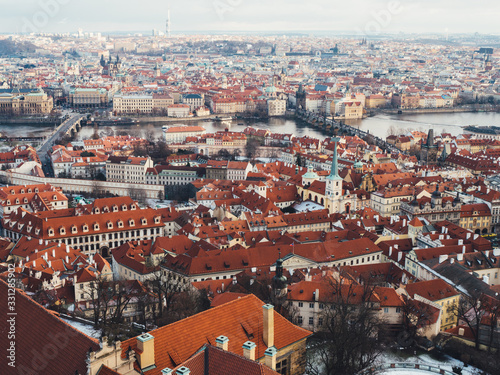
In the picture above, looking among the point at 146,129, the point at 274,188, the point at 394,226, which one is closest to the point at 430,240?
the point at 394,226

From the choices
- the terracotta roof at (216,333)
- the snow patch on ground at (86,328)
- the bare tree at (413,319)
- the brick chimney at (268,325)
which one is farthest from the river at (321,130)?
the brick chimney at (268,325)

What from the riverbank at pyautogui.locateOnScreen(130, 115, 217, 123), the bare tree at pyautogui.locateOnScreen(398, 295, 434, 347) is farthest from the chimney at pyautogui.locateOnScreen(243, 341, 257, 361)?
the riverbank at pyautogui.locateOnScreen(130, 115, 217, 123)

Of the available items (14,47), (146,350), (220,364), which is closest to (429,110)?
(146,350)

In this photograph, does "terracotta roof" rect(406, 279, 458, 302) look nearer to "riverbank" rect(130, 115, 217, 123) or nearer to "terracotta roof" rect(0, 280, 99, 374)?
"terracotta roof" rect(0, 280, 99, 374)

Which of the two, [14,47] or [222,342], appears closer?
[222,342]

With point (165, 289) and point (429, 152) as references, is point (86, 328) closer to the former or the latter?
point (165, 289)

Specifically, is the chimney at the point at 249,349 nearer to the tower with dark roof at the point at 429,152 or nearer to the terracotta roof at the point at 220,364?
the terracotta roof at the point at 220,364

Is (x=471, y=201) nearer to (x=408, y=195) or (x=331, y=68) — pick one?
(x=408, y=195)
